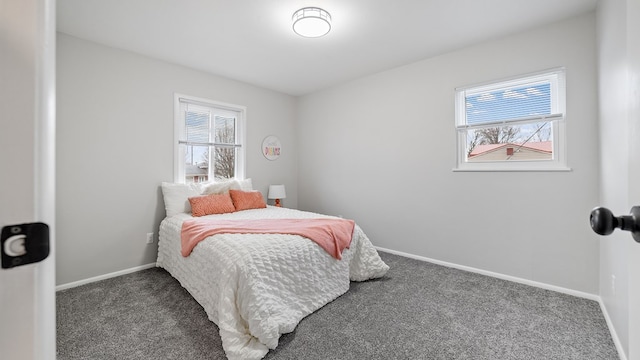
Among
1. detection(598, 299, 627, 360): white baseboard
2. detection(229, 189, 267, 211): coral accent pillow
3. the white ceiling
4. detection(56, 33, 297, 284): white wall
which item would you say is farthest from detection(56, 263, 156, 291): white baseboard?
detection(598, 299, 627, 360): white baseboard

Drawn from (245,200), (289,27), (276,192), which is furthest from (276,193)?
(289,27)

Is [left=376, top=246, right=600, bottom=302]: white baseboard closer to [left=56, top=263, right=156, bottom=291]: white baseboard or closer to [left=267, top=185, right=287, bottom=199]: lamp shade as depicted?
[left=267, top=185, right=287, bottom=199]: lamp shade

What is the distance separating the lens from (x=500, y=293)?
2.37 meters

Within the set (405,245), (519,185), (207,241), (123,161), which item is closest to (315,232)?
(207,241)

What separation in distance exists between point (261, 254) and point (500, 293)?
2.16m

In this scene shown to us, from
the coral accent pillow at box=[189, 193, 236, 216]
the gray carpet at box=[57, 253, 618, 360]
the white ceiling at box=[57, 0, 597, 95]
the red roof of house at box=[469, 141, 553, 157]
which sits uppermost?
the white ceiling at box=[57, 0, 597, 95]

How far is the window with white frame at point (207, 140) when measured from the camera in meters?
3.39

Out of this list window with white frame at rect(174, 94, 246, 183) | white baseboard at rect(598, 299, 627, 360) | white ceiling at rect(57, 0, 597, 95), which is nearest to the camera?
white baseboard at rect(598, 299, 627, 360)

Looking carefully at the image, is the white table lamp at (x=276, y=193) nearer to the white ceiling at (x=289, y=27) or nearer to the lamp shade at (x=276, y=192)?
the lamp shade at (x=276, y=192)

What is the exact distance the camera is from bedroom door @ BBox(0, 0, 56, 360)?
1.18 ft

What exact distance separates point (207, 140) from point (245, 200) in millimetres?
1020

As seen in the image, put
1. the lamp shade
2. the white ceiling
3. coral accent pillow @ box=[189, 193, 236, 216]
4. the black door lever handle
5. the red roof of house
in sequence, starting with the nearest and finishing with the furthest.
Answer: the black door lever handle → the white ceiling → the red roof of house → coral accent pillow @ box=[189, 193, 236, 216] → the lamp shade

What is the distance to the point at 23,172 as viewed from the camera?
14.8 inches

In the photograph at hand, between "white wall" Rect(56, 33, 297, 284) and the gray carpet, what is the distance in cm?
44
